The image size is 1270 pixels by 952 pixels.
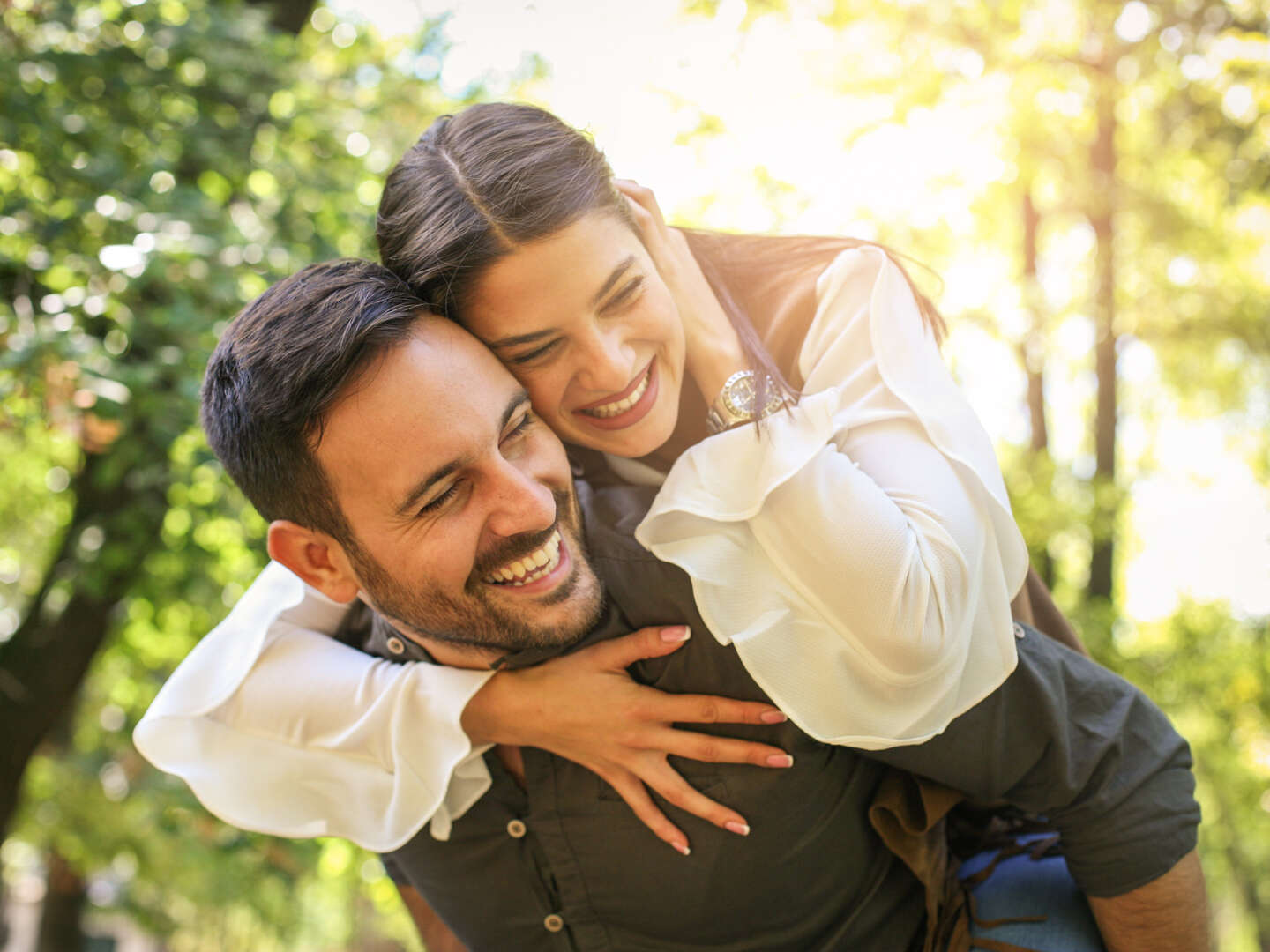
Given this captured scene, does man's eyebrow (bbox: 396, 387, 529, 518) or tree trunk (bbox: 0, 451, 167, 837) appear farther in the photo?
tree trunk (bbox: 0, 451, 167, 837)

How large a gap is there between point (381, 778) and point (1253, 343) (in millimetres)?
9576

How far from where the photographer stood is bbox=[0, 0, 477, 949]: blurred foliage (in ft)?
11.6

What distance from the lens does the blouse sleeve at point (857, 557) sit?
1698 millimetres

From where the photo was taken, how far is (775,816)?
1.98 metres

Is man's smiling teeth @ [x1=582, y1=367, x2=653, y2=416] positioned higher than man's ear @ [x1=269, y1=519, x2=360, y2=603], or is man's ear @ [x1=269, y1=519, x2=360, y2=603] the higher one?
man's smiling teeth @ [x1=582, y1=367, x2=653, y2=416]

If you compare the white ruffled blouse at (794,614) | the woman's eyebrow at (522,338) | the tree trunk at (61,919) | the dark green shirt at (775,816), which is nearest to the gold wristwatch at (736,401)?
the white ruffled blouse at (794,614)

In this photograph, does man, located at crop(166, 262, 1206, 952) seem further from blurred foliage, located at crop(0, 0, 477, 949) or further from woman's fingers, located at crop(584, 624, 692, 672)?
blurred foliage, located at crop(0, 0, 477, 949)

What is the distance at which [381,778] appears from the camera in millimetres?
2154

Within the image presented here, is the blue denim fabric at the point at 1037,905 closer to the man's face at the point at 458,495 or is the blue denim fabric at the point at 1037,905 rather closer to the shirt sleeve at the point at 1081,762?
the shirt sleeve at the point at 1081,762

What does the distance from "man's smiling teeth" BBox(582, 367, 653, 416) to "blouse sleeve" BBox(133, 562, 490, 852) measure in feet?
1.78

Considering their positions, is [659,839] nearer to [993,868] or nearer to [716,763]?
[716,763]

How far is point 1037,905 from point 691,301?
1339mm

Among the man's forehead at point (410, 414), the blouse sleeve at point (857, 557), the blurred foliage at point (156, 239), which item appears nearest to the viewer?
the blouse sleeve at point (857, 557)

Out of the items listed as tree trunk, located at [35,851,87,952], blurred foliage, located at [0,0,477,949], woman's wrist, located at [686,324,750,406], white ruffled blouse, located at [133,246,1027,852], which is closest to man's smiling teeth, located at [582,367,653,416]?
woman's wrist, located at [686,324,750,406]
